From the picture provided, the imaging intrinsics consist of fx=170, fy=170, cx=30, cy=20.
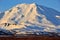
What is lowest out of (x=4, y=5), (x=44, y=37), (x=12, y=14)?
(x=44, y=37)

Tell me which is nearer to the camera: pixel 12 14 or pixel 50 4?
pixel 12 14

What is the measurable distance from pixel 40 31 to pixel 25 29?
345 mm

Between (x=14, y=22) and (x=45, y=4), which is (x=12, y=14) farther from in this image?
(x=45, y=4)

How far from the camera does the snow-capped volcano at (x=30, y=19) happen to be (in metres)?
3.77

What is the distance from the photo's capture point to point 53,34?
390 centimetres

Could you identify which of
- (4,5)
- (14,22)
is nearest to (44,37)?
(14,22)

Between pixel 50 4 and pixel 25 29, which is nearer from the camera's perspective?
pixel 25 29

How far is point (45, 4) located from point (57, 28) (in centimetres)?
64

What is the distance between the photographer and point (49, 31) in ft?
12.6

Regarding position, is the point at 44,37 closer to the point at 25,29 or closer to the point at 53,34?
the point at 53,34

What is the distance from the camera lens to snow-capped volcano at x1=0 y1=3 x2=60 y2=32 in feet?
12.4

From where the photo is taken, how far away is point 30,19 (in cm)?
383

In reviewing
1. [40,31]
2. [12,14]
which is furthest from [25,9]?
[40,31]

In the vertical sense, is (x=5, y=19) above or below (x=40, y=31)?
above
